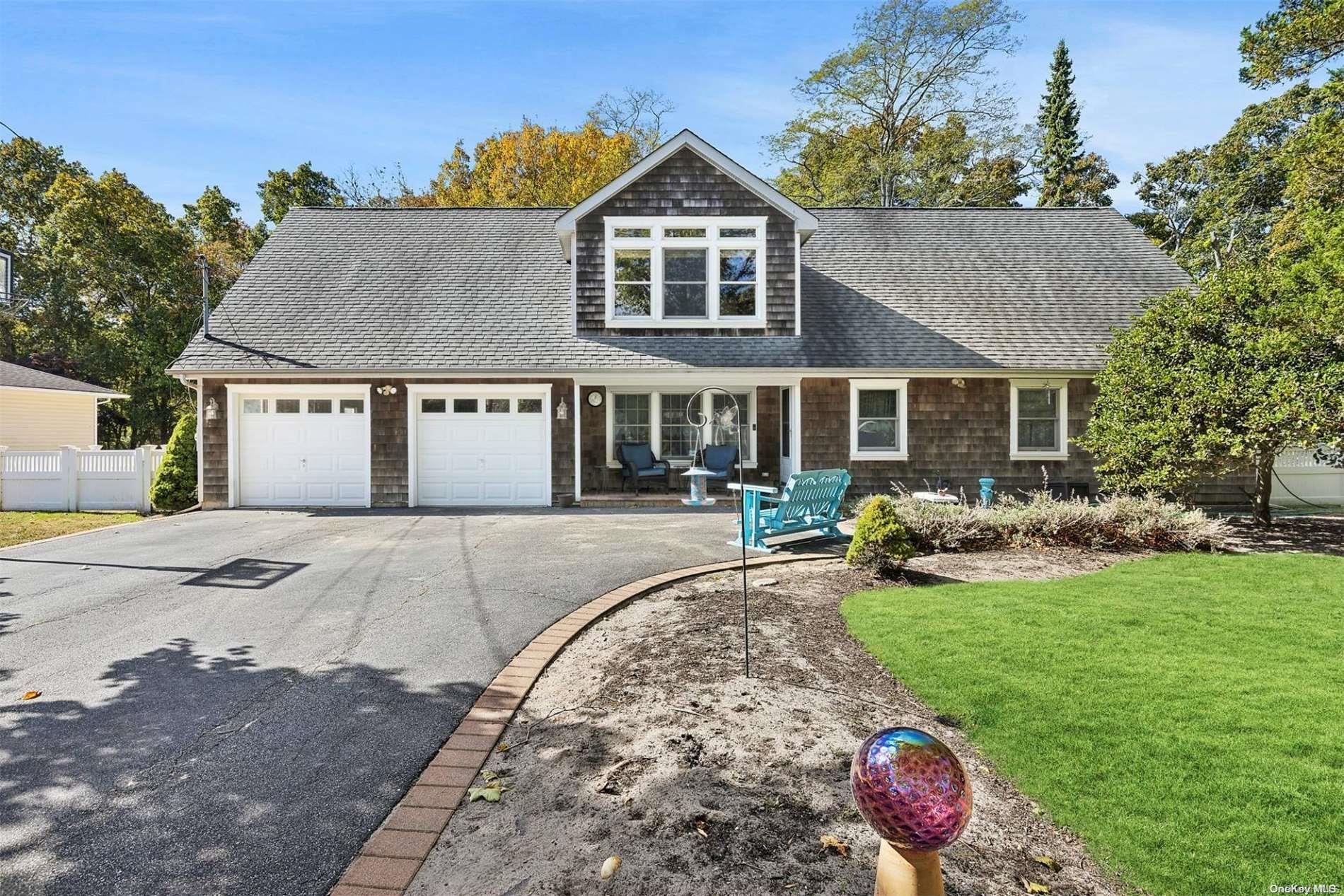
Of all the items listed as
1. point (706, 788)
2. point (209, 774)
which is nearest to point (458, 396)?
point (209, 774)

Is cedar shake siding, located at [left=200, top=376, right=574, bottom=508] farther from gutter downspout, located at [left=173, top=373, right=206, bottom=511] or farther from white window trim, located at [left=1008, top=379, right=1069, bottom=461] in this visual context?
white window trim, located at [left=1008, top=379, right=1069, bottom=461]

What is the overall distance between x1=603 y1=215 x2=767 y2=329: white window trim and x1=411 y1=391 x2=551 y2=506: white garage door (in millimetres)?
2805

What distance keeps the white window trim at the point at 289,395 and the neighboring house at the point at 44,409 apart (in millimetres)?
13340

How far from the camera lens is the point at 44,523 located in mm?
12117

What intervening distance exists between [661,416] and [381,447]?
19.2ft

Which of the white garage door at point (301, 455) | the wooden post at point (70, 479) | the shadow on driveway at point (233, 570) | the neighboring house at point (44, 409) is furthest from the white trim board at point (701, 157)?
the neighboring house at point (44, 409)

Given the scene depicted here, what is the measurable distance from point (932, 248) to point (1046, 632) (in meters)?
13.6

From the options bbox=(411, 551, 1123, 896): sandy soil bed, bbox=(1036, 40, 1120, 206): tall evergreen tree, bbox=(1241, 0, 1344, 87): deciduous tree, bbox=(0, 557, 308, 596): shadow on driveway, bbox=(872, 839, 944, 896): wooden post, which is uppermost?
bbox=(1036, 40, 1120, 206): tall evergreen tree

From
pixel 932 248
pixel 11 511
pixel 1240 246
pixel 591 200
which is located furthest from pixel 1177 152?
pixel 11 511

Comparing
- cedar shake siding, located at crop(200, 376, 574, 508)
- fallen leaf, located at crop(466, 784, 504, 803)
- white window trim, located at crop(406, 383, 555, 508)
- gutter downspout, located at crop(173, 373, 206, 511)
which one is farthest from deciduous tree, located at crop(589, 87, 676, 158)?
fallen leaf, located at crop(466, 784, 504, 803)

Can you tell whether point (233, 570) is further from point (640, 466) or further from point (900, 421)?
point (900, 421)

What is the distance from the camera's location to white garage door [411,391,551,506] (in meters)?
13.6

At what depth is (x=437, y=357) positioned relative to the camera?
43.5ft

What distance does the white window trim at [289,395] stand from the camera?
1330 centimetres
